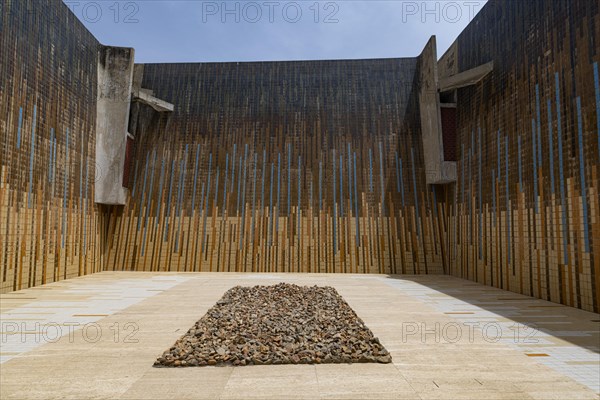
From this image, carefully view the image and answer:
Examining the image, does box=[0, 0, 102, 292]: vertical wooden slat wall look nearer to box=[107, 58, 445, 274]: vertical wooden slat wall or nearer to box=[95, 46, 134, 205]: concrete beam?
box=[95, 46, 134, 205]: concrete beam

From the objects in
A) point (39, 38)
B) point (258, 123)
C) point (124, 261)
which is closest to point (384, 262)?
point (258, 123)

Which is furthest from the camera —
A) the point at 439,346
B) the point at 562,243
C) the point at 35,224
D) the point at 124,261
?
the point at 124,261

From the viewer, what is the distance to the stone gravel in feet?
9.93

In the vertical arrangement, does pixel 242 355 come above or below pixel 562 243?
below

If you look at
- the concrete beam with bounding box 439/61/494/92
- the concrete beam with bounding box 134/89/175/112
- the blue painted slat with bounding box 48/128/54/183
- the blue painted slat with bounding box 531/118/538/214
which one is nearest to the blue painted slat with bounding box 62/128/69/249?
the blue painted slat with bounding box 48/128/54/183

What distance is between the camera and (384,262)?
29.9ft

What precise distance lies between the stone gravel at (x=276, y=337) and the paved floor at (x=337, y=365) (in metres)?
0.12

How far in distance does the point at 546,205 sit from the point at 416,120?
4.94 metres

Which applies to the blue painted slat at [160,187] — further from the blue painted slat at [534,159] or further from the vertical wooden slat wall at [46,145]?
the blue painted slat at [534,159]

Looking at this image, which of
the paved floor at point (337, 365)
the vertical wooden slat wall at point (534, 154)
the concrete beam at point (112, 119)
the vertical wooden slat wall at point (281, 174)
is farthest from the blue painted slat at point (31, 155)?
the vertical wooden slat wall at point (534, 154)

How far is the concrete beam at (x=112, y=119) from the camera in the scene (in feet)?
29.8

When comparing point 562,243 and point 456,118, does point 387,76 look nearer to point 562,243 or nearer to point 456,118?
point 456,118

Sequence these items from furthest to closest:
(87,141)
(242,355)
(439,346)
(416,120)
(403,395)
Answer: (416,120)
(87,141)
(439,346)
(242,355)
(403,395)

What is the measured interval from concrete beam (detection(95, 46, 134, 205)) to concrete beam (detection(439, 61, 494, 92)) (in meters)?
7.60
